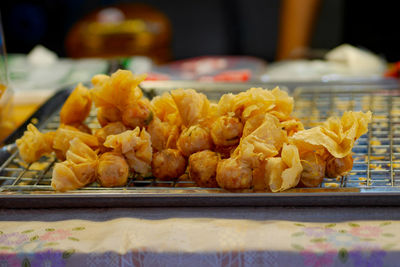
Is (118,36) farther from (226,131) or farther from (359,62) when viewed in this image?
(226,131)

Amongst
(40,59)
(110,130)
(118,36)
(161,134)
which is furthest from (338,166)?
(118,36)

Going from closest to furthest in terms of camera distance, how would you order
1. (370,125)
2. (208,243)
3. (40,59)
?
(208,243) → (370,125) → (40,59)

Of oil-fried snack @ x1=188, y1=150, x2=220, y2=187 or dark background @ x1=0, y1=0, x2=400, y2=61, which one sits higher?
dark background @ x1=0, y1=0, x2=400, y2=61

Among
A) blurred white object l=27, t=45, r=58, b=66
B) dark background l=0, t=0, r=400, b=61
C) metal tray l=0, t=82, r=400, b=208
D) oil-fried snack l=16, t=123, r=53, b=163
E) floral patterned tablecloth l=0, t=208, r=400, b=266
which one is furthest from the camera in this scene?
dark background l=0, t=0, r=400, b=61

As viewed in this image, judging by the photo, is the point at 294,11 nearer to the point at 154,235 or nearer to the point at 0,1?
the point at 0,1

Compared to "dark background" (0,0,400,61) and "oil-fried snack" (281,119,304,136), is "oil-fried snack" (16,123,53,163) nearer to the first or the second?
"oil-fried snack" (281,119,304,136)

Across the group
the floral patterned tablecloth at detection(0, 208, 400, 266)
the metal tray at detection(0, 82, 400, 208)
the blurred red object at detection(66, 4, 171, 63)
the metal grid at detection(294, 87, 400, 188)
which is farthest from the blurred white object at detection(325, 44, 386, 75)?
the blurred red object at detection(66, 4, 171, 63)
